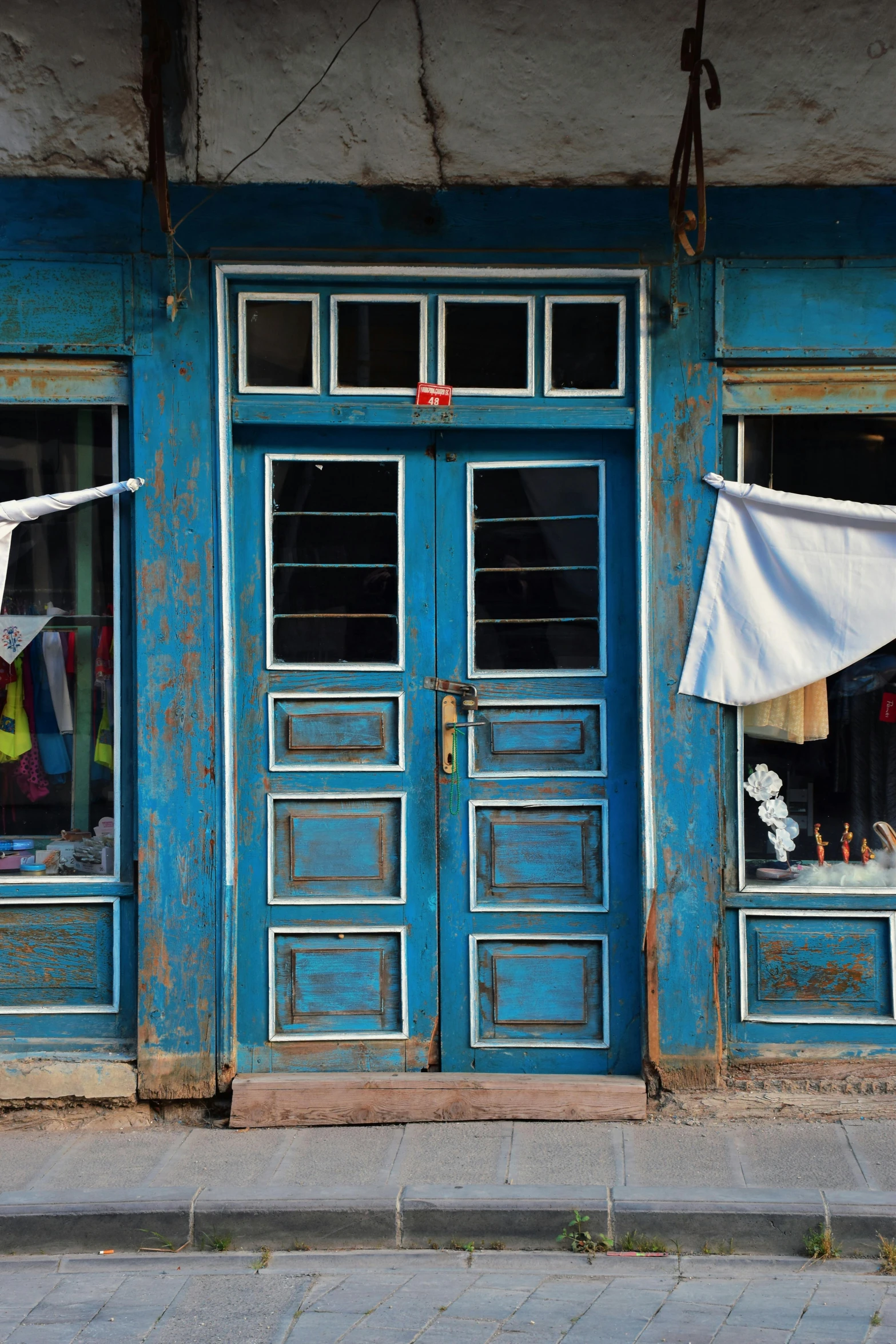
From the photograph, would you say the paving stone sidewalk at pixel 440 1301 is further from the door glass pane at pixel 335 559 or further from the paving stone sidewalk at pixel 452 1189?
the door glass pane at pixel 335 559

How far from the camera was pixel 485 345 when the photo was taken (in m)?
4.96

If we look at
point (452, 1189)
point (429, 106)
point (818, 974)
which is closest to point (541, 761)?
point (818, 974)

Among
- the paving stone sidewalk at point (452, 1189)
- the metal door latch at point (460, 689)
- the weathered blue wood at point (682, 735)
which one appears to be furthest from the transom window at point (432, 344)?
the paving stone sidewalk at point (452, 1189)

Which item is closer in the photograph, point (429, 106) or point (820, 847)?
point (429, 106)

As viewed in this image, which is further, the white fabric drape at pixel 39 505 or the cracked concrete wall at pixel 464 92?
the white fabric drape at pixel 39 505

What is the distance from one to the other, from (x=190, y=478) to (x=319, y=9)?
1.90m

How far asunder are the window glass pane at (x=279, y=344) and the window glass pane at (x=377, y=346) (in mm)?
150

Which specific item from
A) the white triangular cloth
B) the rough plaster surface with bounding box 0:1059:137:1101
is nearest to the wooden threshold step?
the rough plaster surface with bounding box 0:1059:137:1101

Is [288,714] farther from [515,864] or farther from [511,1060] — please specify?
[511,1060]

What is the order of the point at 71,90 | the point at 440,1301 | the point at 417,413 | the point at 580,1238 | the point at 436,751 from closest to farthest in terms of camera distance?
Answer: the point at 440,1301 → the point at 580,1238 → the point at 71,90 → the point at 417,413 → the point at 436,751

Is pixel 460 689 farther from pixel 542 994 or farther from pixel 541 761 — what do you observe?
pixel 542 994

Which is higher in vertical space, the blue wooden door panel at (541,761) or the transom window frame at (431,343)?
the transom window frame at (431,343)

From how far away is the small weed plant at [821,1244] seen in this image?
3830 millimetres

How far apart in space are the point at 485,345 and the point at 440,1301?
3596 mm
